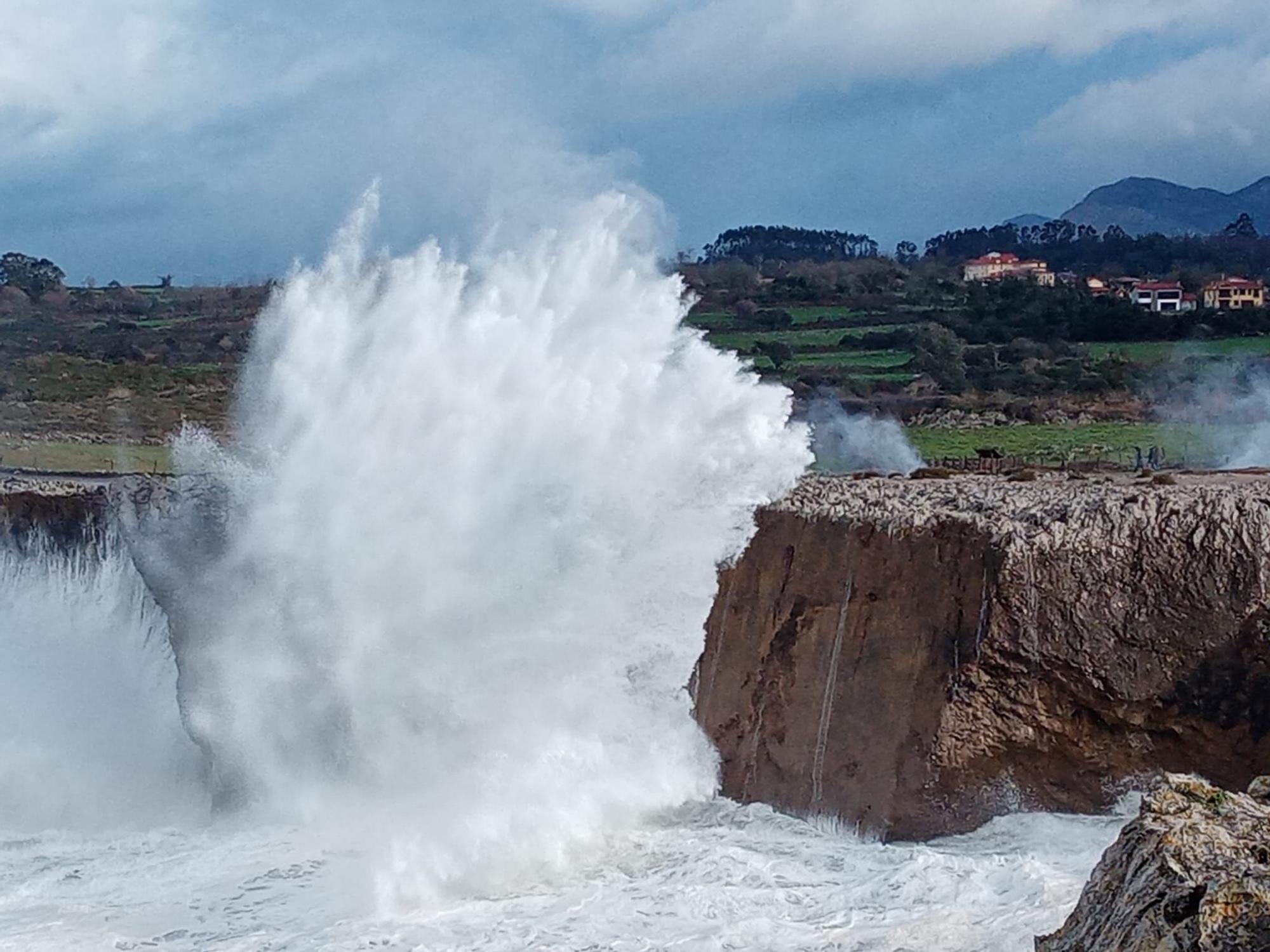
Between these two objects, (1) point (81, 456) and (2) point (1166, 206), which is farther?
(2) point (1166, 206)

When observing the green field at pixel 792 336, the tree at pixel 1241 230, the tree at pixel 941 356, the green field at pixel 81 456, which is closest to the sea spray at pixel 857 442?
the tree at pixel 941 356

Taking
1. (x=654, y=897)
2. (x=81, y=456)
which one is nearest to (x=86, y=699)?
(x=654, y=897)

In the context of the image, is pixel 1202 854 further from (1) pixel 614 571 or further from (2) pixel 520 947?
(1) pixel 614 571

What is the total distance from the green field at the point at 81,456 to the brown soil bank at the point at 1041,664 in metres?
21.9

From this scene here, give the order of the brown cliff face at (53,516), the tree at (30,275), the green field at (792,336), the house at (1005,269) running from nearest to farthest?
the brown cliff face at (53,516)
the green field at (792,336)
the house at (1005,269)
the tree at (30,275)

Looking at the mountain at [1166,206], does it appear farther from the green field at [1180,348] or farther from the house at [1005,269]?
the green field at [1180,348]

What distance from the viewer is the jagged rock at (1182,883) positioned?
4.81m

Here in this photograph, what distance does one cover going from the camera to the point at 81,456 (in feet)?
117

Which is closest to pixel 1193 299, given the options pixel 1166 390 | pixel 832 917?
pixel 1166 390

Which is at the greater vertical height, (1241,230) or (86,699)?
(1241,230)

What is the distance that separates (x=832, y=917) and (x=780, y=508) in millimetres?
3765

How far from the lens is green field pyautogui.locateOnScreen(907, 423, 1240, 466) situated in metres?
26.1

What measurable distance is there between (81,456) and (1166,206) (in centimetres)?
15714

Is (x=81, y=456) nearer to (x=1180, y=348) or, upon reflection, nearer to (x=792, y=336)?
(x=792, y=336)
